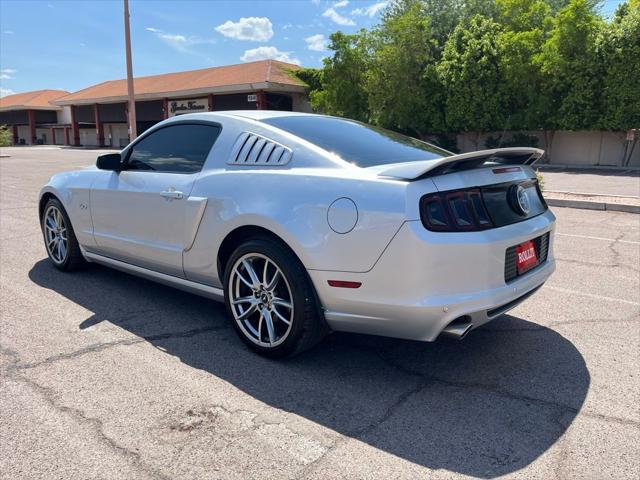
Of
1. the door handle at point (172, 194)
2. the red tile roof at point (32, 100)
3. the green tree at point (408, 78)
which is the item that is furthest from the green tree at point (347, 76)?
the red tile roof at point (32, 100)

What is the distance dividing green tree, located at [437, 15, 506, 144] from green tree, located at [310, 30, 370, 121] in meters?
4.95

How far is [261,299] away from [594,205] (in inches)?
373

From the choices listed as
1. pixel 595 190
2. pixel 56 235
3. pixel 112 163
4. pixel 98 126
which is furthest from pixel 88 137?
pixel 112 163

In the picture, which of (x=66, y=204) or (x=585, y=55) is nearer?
(x=66, y=204)

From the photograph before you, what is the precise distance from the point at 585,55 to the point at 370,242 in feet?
76.6

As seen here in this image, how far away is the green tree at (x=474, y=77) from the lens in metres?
24.2

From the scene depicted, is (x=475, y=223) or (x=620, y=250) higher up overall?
(x=475, y=223)

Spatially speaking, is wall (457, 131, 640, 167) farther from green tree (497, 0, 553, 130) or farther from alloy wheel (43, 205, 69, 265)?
alloy wheel (43, 205, 69, 265)

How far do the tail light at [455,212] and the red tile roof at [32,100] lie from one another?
213ft

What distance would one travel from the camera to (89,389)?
304 cm

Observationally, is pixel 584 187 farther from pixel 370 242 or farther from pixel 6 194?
pixel 6 194

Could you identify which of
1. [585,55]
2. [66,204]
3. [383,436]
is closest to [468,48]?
[585,55]

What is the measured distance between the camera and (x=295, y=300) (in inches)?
124

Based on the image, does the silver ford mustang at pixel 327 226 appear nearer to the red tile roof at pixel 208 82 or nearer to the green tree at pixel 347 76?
the green tree at pixel 347 76
